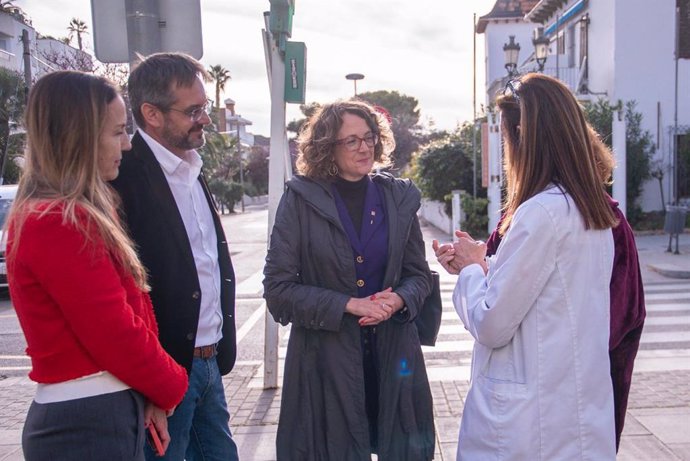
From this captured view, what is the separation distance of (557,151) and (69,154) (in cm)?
149

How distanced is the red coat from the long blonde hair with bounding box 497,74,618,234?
4.35ft

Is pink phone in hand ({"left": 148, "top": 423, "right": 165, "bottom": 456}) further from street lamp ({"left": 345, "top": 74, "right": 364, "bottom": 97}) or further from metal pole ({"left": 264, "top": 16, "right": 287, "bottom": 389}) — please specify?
street lamp ({"left": 345, "top": 74, "right": 364, "bottom": 97})

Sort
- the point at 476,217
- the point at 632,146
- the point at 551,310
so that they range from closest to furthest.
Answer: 1. the point at 551,310
2. the point at 632,146
3. the point at 476,217

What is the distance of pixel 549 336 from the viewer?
2.09 m

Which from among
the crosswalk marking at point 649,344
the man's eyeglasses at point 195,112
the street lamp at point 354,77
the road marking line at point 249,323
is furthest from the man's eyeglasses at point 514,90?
the street lamp at point 354,77

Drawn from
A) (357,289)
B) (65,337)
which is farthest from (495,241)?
(65,337)

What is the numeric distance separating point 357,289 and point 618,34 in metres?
19.6

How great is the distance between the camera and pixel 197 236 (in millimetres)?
2486

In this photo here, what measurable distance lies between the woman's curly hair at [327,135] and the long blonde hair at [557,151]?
0.89 m

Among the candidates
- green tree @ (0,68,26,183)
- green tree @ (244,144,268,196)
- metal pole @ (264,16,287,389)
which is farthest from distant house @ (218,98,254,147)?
metal pole @ (264,16,287,389)

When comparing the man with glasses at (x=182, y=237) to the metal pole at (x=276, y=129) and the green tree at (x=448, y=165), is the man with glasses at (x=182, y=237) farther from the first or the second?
the green tree at (x=448, y=165)

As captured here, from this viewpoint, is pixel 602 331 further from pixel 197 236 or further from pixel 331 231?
pixel 197 236

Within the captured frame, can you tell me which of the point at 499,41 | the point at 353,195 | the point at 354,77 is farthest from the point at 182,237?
the point at 499,41

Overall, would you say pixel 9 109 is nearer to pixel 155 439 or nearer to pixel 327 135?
pixel 327 135
